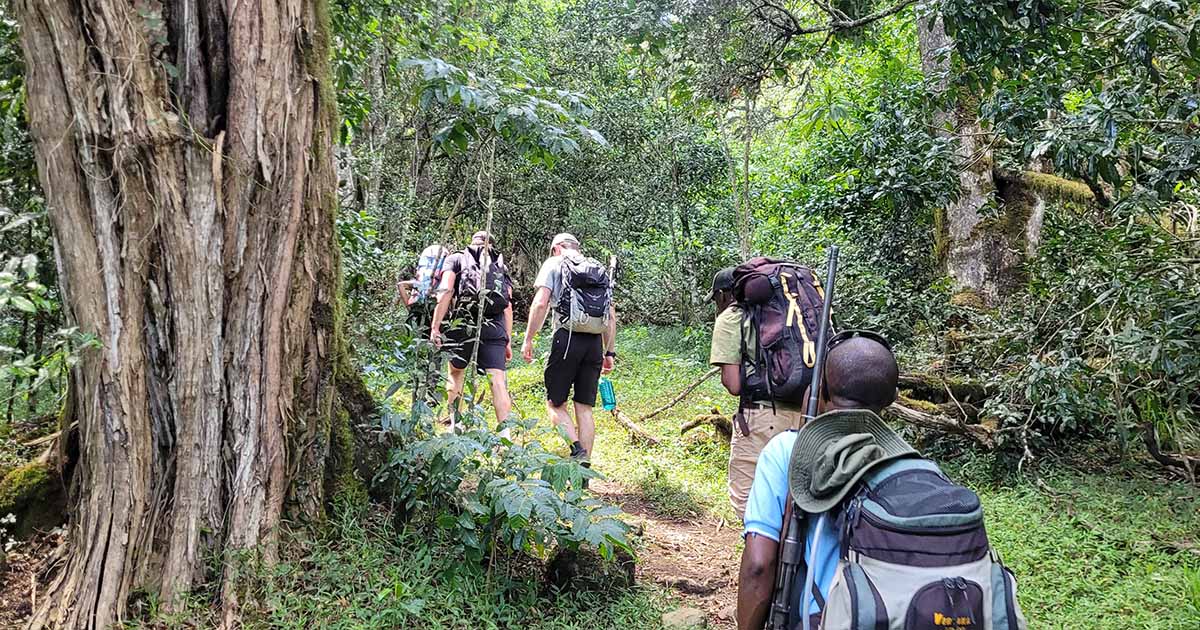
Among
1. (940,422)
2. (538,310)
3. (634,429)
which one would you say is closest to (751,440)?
(538,310)

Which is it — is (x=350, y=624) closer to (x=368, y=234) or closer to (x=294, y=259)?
(x=294, y=259)

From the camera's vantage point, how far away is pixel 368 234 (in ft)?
18.6

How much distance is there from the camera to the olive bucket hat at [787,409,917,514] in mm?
1817

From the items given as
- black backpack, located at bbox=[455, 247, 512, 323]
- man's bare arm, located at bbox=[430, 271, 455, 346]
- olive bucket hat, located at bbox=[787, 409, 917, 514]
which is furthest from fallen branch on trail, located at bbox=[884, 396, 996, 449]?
olive bucket hat, located at bbox=[787, 409, 917, 514]

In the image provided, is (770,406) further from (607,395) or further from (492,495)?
(607,395)

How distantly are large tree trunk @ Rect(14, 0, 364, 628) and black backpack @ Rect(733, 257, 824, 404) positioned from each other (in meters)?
2.09

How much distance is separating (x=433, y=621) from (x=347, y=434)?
3.26ft

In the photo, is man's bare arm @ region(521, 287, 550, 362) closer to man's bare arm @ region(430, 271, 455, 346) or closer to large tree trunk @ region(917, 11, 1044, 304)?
man's bare arm @ region(430, 271, 455, 346)

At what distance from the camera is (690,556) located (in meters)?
4.79

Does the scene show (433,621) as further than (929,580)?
Yes

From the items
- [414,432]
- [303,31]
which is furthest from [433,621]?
[303,31]

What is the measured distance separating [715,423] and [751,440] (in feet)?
11.1

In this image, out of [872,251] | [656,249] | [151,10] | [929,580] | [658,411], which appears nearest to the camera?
[929,580]

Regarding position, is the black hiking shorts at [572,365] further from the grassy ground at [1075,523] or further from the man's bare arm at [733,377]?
the man's bare arm at [733,377]
